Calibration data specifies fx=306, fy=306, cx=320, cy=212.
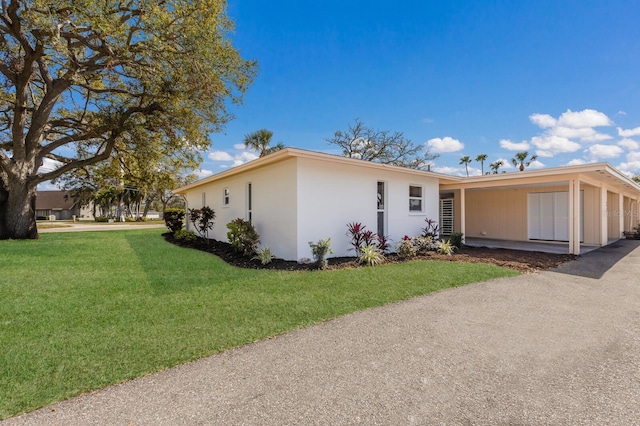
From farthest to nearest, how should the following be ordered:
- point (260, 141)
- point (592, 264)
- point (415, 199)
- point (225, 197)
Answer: point (260, 141) < point (225, 197) < point (415, 199) < point (592, 264)

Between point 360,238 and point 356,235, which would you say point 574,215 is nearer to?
point 360,238

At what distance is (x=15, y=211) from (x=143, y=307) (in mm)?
13532

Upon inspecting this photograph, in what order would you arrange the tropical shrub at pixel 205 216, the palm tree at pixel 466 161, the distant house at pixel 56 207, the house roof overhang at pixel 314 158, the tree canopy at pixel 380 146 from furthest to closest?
the distant house at pixel 56 207 < the palm tree at pixel 466 161 < the tree canopy at pixel 380 146 < the tropical shrub at pixel 205 216 < the house roof overhang at pixel 314 158

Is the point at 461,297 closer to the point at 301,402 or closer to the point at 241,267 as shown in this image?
the point at 301,402

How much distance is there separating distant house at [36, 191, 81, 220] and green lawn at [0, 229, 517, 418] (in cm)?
5902

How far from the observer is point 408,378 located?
2.74 meters

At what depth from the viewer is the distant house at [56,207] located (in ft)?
178

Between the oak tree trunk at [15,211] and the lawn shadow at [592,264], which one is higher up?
the oak tree trunk at [15,211]

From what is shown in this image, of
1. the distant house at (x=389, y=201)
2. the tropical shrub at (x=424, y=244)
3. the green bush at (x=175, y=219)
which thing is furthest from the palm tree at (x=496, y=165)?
the green bush at (x=175, y=219)

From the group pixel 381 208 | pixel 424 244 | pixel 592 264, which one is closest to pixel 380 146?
pixel 381 208

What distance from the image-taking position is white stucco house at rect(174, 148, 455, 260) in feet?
26.7

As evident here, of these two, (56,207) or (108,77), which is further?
(56,207)

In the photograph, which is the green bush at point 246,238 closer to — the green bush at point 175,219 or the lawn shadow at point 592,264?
the lawn shadow at point 592,264

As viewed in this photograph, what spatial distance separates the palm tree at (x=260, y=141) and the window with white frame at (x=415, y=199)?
53.0 feet
